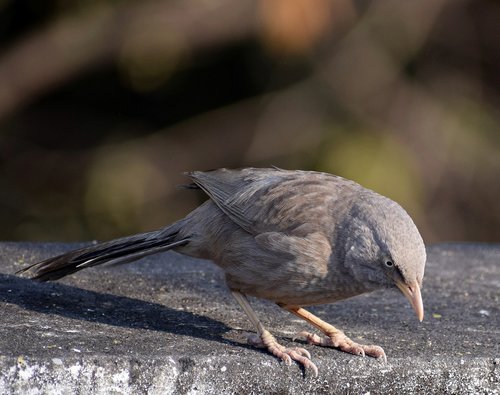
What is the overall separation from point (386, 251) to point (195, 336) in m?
0.98

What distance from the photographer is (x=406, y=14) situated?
11.0m

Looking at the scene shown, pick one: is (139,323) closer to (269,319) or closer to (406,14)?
(269,319)

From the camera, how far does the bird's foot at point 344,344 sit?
15.0ft

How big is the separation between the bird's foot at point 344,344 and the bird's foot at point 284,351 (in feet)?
0.75

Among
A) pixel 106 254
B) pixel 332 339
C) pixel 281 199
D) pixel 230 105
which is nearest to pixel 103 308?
pixel 106 254

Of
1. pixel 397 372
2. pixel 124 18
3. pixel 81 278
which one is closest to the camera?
pixel 397 372

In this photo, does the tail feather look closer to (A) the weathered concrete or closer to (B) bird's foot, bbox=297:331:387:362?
(A) the weathered concrete

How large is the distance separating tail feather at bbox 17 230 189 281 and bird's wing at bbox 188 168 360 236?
1.10 feet

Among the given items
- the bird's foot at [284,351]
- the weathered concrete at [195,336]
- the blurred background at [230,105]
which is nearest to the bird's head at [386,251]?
the weathered concrete at [195,336]

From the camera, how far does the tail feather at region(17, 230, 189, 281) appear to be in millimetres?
5141

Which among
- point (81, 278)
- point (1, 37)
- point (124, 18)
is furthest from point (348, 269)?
point (1, 37)

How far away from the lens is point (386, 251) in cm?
457

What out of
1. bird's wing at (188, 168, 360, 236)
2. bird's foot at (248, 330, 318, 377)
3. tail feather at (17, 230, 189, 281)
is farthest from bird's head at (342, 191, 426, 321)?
tail feather at (17, 230, 189, 281)

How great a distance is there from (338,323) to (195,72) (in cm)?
611
